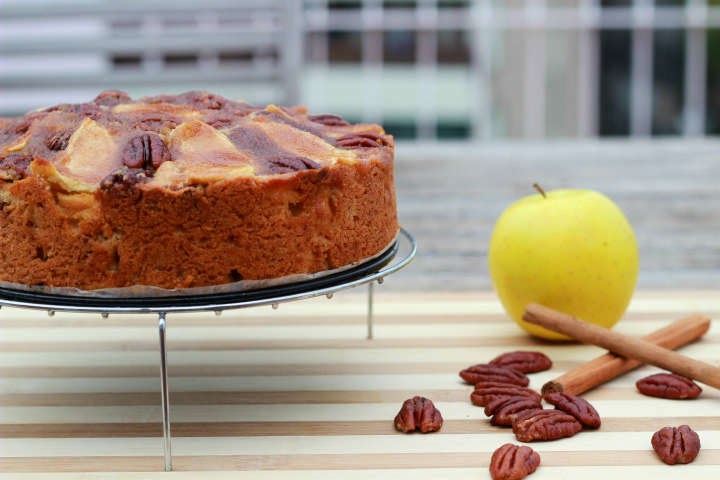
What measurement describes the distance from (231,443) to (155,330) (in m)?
0.88

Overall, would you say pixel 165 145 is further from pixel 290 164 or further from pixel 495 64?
pixel 495 64

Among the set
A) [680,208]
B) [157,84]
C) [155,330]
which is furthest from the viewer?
[157,84]

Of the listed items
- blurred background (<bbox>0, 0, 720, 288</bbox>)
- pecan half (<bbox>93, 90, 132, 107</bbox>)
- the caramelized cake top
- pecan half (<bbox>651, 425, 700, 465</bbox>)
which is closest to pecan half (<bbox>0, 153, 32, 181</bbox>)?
the caramelized cake top

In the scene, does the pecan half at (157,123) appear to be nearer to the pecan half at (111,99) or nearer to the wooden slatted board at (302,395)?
the pecan half at (111,99)

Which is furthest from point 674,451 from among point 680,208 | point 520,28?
point 520,28

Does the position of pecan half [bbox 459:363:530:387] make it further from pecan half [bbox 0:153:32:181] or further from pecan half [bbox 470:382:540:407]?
pecan half [bbox 0:153:32:181]

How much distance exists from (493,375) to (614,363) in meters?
0.28

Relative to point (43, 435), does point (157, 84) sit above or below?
above

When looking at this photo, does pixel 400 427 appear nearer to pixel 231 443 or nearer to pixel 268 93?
pixel 231 443

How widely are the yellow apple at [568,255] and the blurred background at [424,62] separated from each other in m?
2.60

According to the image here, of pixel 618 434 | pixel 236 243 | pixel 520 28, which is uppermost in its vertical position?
pixel 520 28

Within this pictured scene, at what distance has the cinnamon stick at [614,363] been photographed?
199cm

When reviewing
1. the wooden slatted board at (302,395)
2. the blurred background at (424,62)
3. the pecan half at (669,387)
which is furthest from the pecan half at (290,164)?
the blurred background at (424,62)

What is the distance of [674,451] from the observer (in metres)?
1.67
